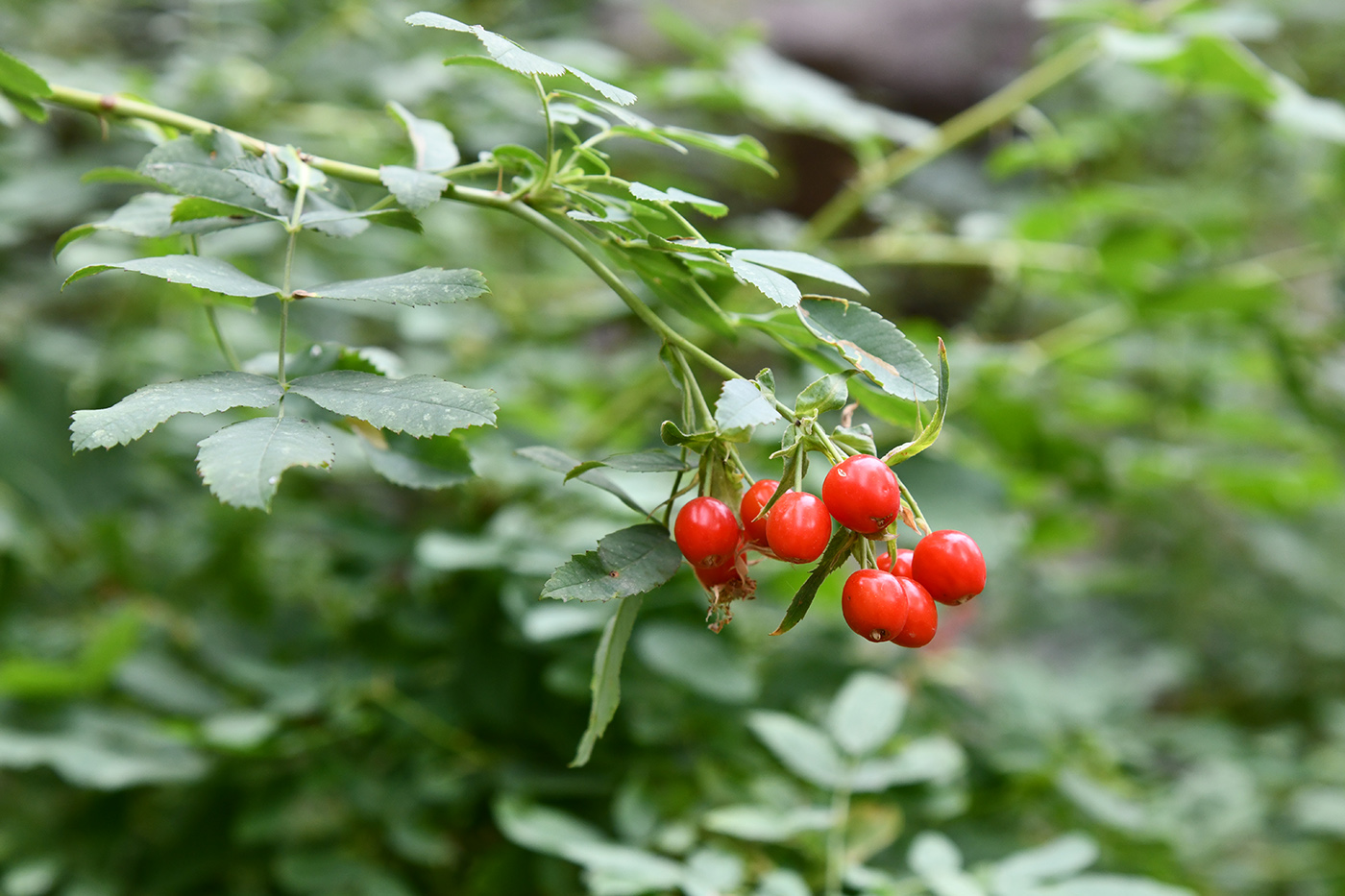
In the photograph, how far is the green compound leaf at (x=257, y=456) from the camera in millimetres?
420

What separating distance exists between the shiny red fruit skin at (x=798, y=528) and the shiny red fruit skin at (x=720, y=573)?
43mm

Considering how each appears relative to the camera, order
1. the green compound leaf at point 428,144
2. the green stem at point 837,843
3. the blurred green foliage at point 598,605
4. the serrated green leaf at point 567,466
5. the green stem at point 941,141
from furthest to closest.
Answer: the green stem at point 941,141, the blurred green foliage at point 598,605, the green stem at point 837,843, the green compound leaf at point 428,144, the serrated green leaf at point 567,466

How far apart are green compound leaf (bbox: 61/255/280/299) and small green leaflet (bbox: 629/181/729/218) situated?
21 centimetres

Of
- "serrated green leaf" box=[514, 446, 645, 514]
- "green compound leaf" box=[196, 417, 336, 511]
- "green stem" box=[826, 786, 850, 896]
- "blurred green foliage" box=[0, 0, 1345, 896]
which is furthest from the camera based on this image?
"blurred green foliage" box=[0, 0, 1345, 896]

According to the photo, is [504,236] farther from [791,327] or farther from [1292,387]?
[791,327]

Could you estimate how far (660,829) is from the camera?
983 mm

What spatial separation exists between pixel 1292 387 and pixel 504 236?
143 cm

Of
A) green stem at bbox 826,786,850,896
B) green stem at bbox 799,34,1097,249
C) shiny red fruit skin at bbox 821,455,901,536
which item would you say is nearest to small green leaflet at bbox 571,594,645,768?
shiny red fruit skin at bbox 821,455,901,536

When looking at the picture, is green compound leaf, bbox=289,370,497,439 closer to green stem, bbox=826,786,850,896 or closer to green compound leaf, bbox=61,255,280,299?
green compound leaf, bbox=61,255,280,299

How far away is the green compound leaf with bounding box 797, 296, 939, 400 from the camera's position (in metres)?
0.49

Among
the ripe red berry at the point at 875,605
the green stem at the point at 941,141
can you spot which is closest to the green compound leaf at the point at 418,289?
the ripe red berry at the point at 875,605

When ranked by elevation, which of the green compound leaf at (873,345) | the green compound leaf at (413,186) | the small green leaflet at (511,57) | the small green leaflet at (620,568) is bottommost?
the small green leaflet at (620,568)

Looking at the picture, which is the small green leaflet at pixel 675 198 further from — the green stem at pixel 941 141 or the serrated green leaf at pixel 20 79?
the green stem at pixel 941 141

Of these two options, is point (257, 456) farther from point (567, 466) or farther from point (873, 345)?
point (873, 345)
